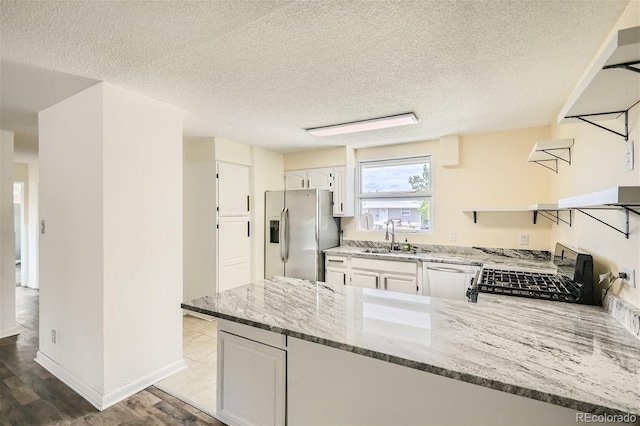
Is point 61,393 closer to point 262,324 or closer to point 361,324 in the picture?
point 262,324

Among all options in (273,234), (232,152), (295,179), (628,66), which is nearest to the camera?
(628,66)

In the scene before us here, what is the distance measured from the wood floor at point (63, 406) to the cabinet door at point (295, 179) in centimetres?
325

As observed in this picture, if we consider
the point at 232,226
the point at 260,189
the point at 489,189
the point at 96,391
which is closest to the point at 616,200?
the point at 489,189

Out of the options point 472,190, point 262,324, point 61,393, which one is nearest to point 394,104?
point 472,190

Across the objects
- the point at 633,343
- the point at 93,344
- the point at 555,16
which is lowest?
the point at 93,344

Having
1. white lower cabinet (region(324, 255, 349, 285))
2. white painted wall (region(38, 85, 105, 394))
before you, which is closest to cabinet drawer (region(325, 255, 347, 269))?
white lower cabinet (region(324, 255, 349, 285))

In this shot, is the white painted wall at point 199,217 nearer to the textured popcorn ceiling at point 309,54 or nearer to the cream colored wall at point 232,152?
the cream colored wall at point 232,152

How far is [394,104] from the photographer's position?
2.74 m

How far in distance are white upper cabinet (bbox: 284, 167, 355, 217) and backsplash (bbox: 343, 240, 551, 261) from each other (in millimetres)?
591

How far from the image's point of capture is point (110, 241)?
2.32 meters

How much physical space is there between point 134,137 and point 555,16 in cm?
289

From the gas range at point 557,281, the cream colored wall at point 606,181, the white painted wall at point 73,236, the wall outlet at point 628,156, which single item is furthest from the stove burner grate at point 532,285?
the white painted wall at point 73,236

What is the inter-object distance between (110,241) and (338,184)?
118 inches

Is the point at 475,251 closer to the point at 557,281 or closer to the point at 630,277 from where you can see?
the point at 557,281
